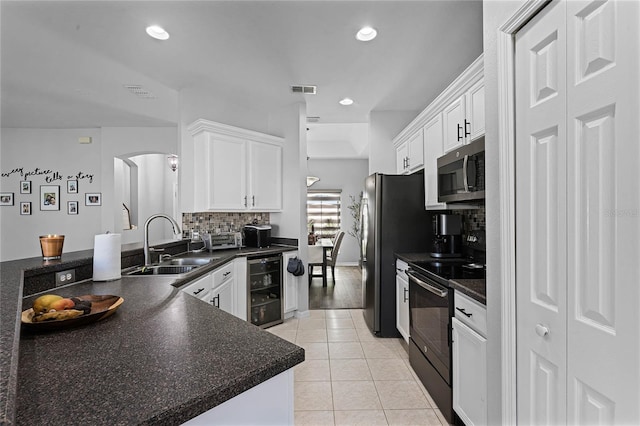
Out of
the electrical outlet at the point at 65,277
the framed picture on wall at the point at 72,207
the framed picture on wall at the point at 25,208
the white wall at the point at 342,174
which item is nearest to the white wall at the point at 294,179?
the electrical outlet at the point at 65,277

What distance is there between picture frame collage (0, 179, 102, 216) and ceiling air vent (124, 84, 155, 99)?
7.44ft

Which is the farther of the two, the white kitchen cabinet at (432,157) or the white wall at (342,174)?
the white wall at (342,174)

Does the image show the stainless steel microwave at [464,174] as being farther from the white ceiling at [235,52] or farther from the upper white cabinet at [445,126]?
the white ceiling at [235,52]

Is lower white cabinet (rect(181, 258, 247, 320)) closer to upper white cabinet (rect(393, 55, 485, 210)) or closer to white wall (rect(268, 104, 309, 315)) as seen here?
white wall (rect(268, 104, 309, 315))

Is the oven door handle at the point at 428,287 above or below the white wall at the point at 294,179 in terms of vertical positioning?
below

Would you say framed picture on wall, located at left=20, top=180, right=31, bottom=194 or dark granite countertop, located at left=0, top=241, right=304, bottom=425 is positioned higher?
framed picture on wall, located at left=20, top=180, right=31, bottom=194

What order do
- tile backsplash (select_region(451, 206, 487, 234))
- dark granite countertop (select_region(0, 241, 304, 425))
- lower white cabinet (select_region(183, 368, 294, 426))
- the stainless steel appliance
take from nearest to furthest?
dark granite countertop (select_region(0, 241, 304, 425)) → lower white cabinet (select_region(183, 368, 294, 426)) → tile backsplash (select_region(451, 206, 487, 234)) → the stainless steel appliance

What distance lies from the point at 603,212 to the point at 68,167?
6522mm

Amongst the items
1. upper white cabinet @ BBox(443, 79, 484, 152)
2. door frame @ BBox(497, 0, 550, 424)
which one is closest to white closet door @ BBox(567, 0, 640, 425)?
door frame @ BBox(497, 0, 550, 424)

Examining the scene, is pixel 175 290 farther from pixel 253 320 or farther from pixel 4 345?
pixel 253 320

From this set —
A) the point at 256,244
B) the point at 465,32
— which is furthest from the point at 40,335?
the point at 465,32

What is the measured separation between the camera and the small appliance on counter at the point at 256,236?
3.86 meters

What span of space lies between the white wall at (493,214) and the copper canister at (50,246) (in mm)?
2270

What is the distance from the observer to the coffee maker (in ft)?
9.05
